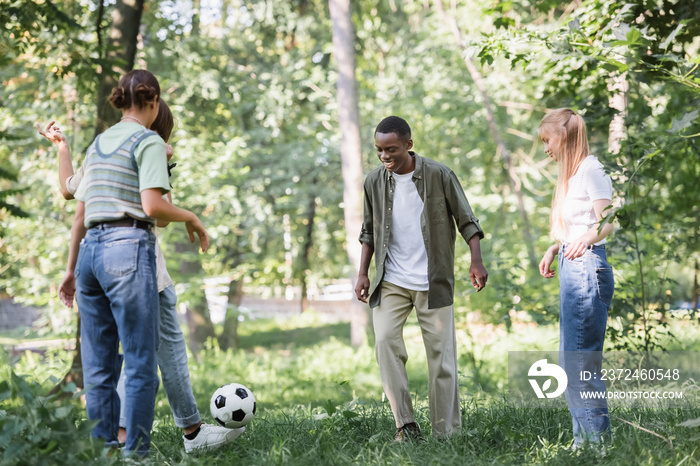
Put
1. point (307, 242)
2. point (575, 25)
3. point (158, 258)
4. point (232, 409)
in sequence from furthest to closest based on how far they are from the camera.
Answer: point (307, 242)
point (575, 25)
point (232, 409)
point (158, 258)

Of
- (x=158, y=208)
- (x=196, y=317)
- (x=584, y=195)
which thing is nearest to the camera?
(x=158, y=208)

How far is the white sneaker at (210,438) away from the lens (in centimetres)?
359

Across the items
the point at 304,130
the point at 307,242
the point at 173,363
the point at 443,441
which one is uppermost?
the point at 304,130

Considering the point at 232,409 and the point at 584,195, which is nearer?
the point at 584,195

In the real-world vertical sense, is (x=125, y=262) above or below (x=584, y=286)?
above

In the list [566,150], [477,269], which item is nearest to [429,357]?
[477,269]

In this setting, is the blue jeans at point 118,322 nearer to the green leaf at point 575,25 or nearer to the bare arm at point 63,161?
the bare arm at point 63,161

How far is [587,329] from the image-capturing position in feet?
11.3

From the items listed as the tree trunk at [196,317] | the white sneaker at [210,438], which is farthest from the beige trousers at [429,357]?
the tree trunk at [196,317]

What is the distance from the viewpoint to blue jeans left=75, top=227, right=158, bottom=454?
9.77ft

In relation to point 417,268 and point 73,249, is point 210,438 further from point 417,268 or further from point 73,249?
A: point 417,268

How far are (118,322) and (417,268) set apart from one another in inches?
69.1

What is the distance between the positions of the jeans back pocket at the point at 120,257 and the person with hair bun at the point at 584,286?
7.16ft

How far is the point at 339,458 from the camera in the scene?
3.30m
